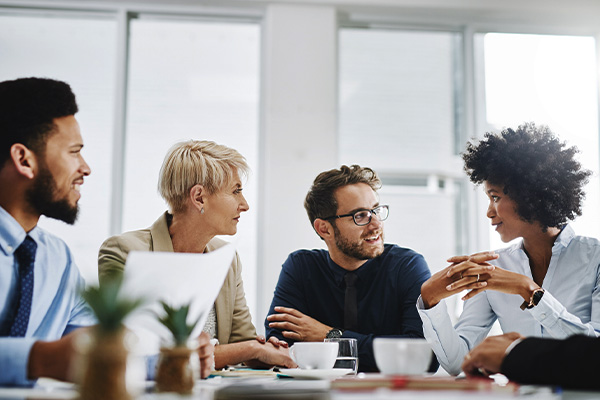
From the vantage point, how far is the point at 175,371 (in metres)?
1.04

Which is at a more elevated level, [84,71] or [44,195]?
[84,71]

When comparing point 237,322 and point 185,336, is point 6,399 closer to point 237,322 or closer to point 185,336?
point 185,336

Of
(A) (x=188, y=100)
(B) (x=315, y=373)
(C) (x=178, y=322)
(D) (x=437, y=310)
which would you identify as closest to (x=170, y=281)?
(C) (x=178, y=322)

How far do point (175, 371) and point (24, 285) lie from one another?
0.62 metres

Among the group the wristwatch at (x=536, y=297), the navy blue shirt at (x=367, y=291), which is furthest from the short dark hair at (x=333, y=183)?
the wristwatch at (x=536, y=297)

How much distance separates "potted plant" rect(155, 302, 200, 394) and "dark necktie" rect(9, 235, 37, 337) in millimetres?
556

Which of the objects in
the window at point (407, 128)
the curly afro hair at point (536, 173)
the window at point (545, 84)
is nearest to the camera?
the curly afro hair at point (536, 173)

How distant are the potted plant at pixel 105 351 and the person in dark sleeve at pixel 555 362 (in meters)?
0.76

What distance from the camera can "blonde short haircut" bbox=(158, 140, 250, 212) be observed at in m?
2.48

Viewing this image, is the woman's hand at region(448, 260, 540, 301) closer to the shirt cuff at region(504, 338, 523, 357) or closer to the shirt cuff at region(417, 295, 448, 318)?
the shirt cuff at region(417, 295, 448, 318)

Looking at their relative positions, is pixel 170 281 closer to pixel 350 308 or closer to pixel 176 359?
pixel 176 359

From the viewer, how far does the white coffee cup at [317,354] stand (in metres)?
1.53

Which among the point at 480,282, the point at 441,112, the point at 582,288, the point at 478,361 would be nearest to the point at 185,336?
the point at 478,361

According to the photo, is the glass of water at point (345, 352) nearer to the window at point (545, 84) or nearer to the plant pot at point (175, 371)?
the plant pot at point (175, 371)
